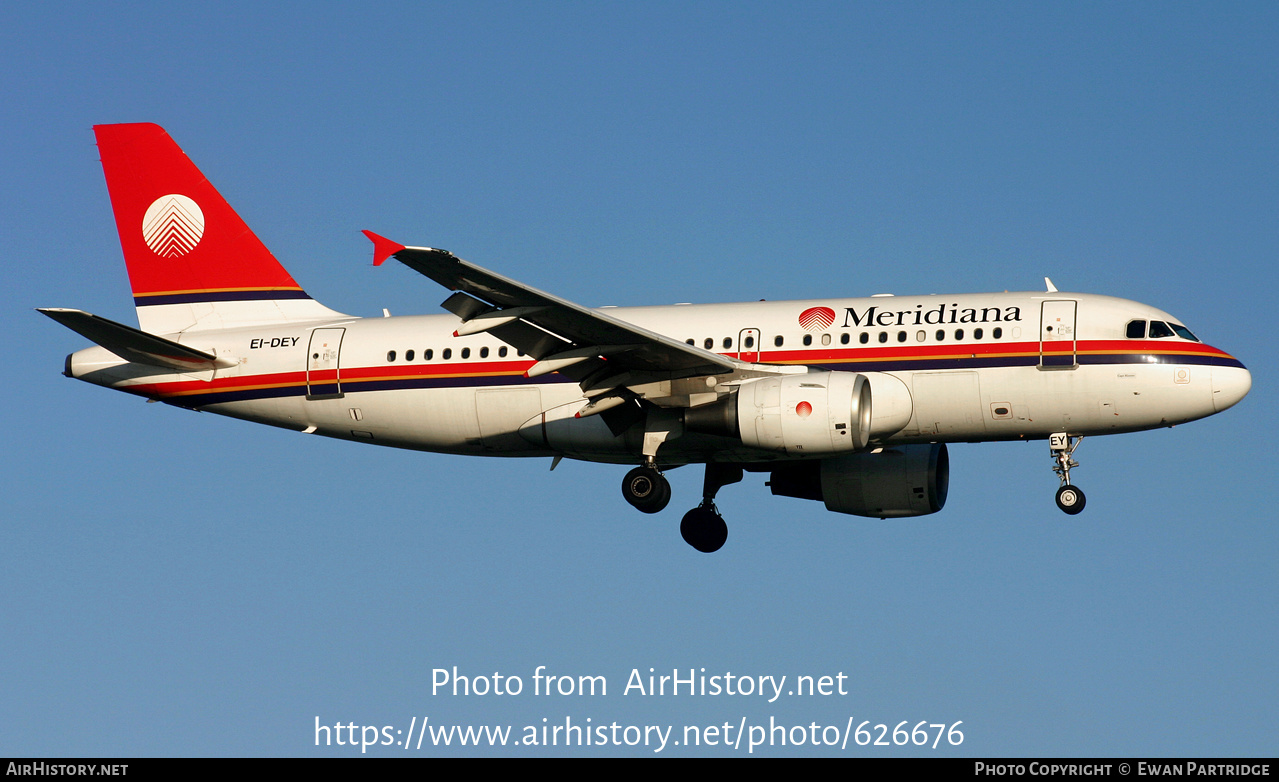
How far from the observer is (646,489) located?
102 ft

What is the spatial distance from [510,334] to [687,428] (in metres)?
4.21

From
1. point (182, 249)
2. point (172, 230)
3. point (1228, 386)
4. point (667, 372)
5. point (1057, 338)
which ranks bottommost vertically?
point (667, 372)

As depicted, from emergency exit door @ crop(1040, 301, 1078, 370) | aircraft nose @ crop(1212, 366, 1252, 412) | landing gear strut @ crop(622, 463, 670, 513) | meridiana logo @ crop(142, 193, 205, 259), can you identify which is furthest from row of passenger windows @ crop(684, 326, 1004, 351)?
meridiana logo @ crop(142, 193, 205, 259)

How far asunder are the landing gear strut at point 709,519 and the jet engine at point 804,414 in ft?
17.8

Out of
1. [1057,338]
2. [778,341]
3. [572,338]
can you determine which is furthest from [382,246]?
[1057,338]

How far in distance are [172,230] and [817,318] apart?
16213 millimetres

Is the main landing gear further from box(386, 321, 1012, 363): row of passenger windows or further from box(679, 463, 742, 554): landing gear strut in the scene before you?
box(386, 321, 1012, 363): row of passenger windows

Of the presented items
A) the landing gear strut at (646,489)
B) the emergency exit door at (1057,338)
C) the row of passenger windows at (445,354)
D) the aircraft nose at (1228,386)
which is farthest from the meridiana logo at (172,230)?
the aircraft nose at (1228,386)

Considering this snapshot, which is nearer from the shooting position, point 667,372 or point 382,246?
point 382,246

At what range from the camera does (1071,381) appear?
97.9 feet

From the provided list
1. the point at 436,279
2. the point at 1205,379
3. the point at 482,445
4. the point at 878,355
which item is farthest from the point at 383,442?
the point at 1205,379

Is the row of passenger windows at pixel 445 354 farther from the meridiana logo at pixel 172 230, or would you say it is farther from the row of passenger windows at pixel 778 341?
the meridiana logo at pixel 172 230

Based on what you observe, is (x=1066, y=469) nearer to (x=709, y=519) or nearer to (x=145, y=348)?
(x=709, y=519)

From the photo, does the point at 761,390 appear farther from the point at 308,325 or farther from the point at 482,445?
the point at 308,325
